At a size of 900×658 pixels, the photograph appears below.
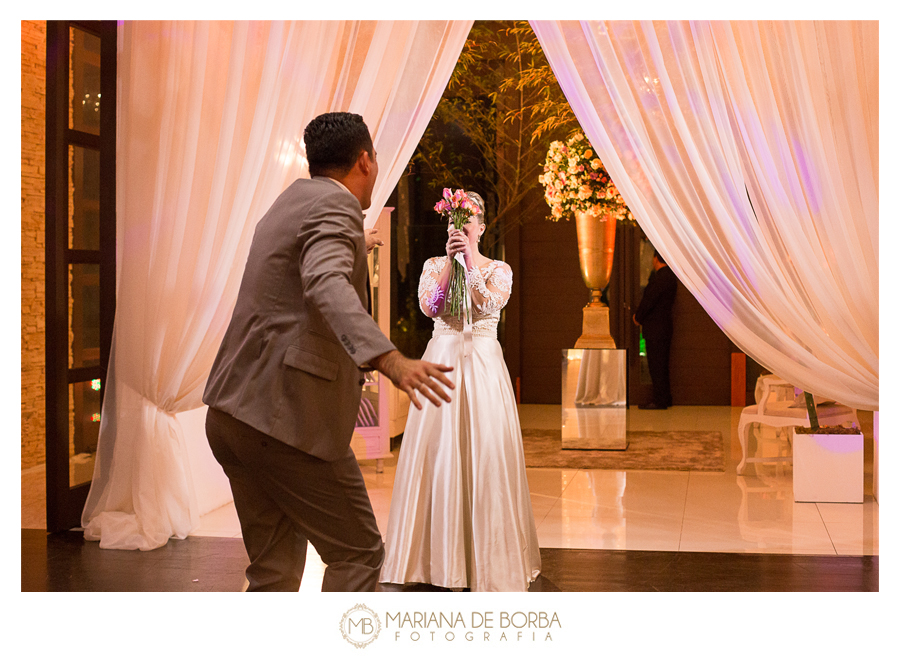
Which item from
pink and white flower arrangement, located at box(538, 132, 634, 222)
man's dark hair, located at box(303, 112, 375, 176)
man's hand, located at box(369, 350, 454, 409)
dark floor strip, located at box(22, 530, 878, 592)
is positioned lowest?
dark floor strip, located at box(22, 530, 878, 592)

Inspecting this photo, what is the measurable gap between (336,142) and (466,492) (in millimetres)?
1376

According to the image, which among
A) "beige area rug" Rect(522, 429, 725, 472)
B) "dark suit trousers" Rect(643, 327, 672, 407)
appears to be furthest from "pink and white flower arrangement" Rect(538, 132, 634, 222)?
"dark suit trousers" Rect(643, 327, 672, 407)

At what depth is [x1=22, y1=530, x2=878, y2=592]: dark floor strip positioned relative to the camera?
3076 mm

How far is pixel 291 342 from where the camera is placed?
6.44ft

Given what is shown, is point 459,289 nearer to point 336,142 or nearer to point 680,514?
point 336,142

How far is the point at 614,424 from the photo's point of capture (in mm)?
5875

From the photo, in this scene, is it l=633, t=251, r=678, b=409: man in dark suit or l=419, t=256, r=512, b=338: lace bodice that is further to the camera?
l=633, t=251, r=678, b=409: man in dark suit

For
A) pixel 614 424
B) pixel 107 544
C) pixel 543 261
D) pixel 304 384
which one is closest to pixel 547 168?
pixel 614 424

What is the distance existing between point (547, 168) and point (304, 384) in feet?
13.9

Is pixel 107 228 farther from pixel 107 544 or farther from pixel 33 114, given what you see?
pixel 33 114

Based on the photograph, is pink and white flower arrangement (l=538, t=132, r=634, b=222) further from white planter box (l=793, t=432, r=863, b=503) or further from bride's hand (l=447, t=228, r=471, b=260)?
bride's hand (l=447, t=228, r=471, b=260)

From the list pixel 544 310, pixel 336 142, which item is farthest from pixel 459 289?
pixel 544 310

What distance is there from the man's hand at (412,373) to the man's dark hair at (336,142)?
595 millimetres
